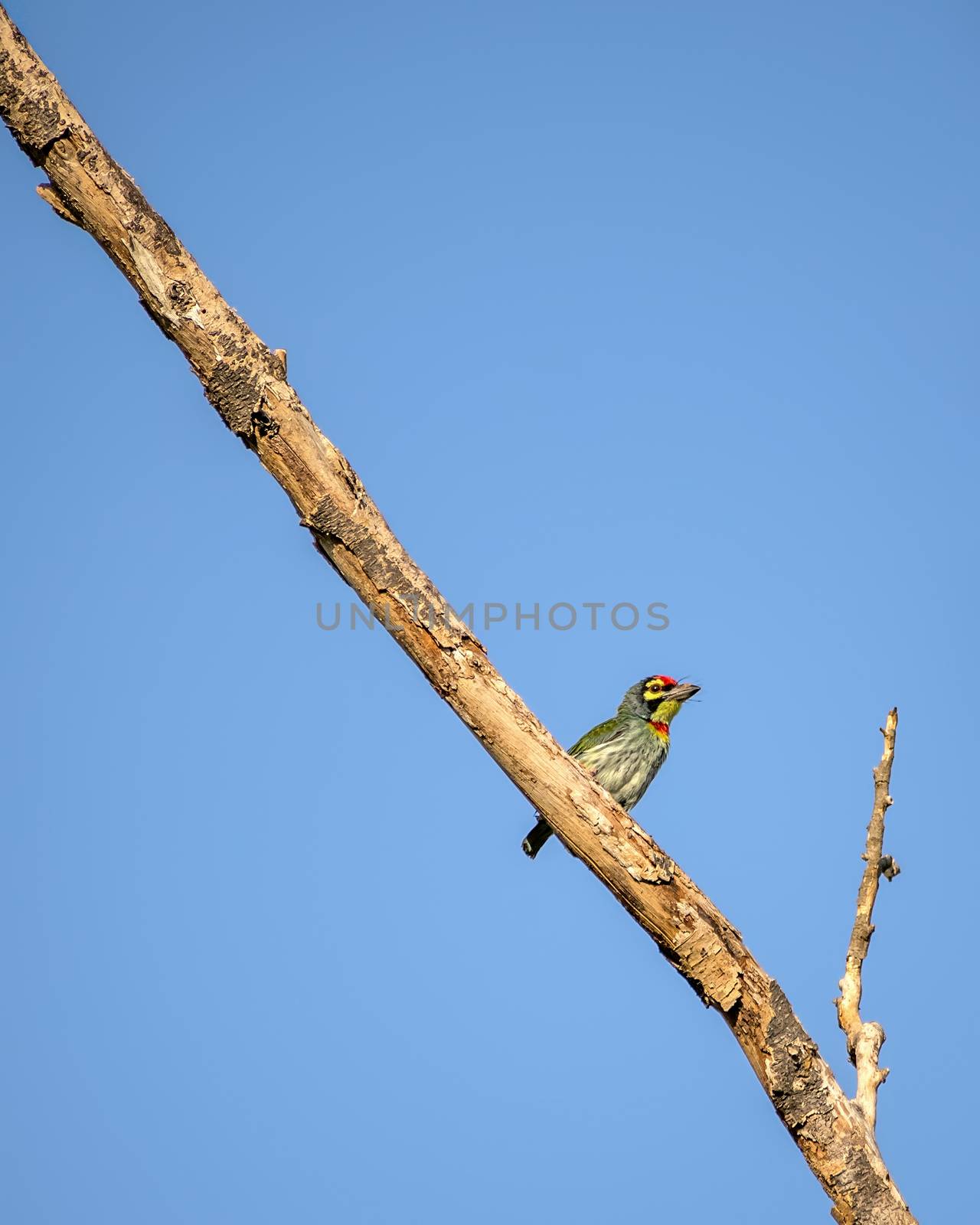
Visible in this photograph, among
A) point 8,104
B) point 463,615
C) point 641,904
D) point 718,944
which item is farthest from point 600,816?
point 8,104

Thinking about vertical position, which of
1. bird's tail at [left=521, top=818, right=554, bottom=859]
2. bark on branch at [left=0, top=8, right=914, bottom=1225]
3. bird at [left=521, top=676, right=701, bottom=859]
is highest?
bird at [left=521, top=676, right=701, bottom=859]

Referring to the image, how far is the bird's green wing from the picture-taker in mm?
11758

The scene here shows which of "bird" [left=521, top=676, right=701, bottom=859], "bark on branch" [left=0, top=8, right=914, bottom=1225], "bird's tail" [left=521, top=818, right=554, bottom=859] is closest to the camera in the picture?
"bark on branch" [left=0, top=8, right=914, bottom=1225]

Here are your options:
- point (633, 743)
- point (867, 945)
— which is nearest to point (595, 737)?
point (633, 743)

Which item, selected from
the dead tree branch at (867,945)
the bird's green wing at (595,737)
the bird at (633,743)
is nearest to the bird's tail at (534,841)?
the bird at (633,743)

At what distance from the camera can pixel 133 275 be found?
215 inches

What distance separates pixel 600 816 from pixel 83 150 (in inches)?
160

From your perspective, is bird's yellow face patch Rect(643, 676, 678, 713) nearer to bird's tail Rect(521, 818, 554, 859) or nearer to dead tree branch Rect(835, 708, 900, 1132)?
bird's tail Rect(521, 818, 554, 859)

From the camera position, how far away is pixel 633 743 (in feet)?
37.6

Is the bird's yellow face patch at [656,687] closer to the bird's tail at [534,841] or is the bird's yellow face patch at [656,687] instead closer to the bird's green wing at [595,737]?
the bird's green wing at [595,737]

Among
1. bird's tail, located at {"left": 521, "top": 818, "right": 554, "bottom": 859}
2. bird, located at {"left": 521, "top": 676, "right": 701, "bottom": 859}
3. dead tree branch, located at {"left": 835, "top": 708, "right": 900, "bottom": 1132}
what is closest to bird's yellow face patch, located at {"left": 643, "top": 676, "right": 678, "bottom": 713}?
bird, located at {"left": 521, "top": 676, "right": 701, "bottom": 859}

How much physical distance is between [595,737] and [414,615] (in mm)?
6752

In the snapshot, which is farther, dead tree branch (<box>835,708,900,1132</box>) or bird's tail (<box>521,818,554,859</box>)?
bird's tail (<box>521,818,554,859</box>)

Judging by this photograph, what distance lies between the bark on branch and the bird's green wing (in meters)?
6.19
